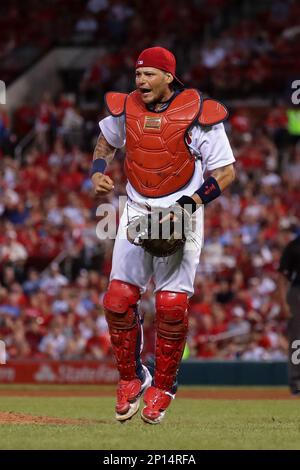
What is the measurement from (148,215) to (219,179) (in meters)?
0.53

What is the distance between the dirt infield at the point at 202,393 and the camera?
46.3ft

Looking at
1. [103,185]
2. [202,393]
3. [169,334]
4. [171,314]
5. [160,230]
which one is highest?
[103,185]

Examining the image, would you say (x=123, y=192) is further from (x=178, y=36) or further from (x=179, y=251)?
(x=179, y=251)

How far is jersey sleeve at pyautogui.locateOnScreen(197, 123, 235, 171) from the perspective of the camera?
26.7ft

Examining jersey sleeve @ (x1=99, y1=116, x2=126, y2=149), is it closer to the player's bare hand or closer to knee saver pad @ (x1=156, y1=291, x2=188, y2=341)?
the player's bare hand

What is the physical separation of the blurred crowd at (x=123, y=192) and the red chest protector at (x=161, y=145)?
950 cm

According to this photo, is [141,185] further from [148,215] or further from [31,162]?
[31,162]

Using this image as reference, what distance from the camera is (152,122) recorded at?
8.12 metres

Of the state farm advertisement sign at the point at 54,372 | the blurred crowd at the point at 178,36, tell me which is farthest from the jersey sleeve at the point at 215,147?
the blurred crowd at the point at 178,36

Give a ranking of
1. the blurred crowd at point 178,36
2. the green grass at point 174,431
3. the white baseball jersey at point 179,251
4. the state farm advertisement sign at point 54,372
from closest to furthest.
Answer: the green grass at point 174,431, the white baseball jersey at point 179,251, the state farm advertisement sign at point 54,372, the blurred crowd at point 178,36

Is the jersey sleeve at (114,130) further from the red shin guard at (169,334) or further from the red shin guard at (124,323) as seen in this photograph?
the red shin guard at (169,334)

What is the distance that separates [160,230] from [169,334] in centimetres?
72

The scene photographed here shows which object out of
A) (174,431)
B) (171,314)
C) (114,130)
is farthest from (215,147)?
(174,431)

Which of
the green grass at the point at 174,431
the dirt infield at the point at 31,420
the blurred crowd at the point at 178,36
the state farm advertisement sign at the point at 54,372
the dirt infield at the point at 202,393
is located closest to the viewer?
the green grass at the point at 174,431
